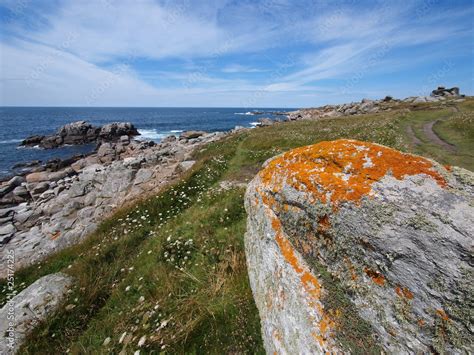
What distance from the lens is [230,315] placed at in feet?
17.4

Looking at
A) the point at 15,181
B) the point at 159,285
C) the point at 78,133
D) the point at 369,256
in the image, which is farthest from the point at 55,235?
the point at 78,133

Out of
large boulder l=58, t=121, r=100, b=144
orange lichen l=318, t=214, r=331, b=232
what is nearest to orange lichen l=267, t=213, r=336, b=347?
orange lichen l=318, t=214, r=331, b=232

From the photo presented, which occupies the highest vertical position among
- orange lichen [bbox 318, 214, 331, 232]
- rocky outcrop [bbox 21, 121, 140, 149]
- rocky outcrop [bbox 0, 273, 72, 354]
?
orange lichen [bbox 318, 214, 331, 232]

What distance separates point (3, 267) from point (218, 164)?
1502 cm

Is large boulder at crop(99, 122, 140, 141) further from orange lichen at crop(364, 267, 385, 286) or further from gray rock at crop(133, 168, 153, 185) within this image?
orange lichen at crop(364, 267, 385, 286)

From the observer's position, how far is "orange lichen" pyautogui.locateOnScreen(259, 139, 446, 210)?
3.74 m

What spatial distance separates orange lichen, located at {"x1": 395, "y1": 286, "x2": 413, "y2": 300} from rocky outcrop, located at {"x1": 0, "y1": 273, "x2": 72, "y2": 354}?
8.29 metres

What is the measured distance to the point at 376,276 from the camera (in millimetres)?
3434

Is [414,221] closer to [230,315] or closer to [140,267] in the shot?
[230,315]

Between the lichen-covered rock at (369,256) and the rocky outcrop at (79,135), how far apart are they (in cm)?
7747

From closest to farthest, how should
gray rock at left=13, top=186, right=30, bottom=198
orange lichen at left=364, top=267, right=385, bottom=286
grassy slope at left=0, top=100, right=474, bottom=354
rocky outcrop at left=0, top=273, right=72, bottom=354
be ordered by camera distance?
orange lichen at left=364, top=267, right=385, bottom=286
grassy slope at left=0, top=100, right=474, bottom=354
rocky outcrop at left=0, top=273, right=72, bottom=354
gray rock at left=13, top=186, right=30, bottom=198

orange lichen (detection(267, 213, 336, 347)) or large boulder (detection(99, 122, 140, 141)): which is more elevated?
orange lichen (detection(267, 213, 336, 347))

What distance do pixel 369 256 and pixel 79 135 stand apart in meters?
86.5

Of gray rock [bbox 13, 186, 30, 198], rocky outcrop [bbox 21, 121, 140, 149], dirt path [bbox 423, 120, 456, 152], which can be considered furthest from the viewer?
rocky outcrop [bbox 21, 121, 140, 149]
